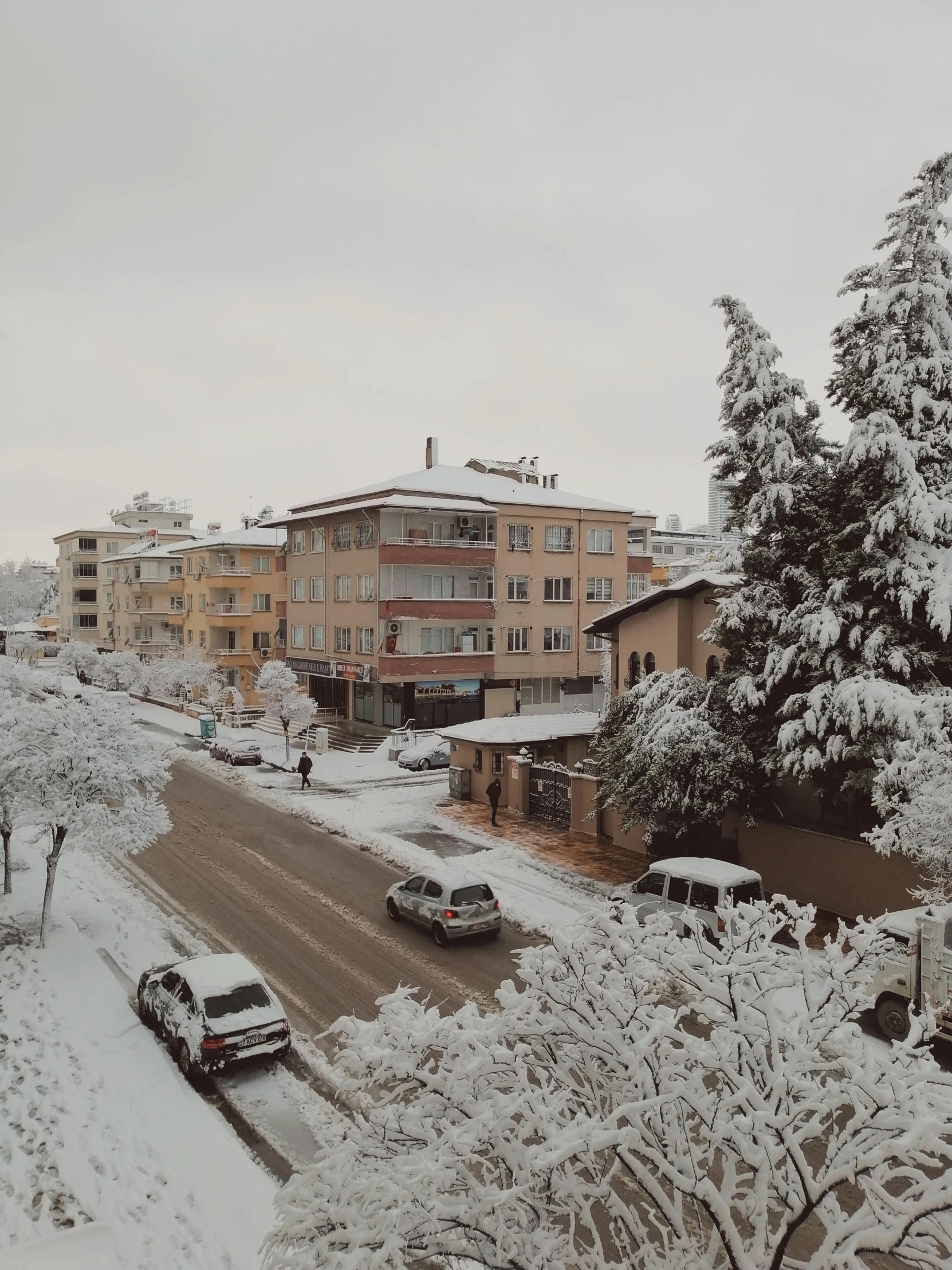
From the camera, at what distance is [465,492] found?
147 feet

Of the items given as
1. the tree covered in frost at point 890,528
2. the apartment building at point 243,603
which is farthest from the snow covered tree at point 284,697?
the tree covered in frost at point 890,528

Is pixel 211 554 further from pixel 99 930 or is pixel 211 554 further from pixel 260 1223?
pixel 260 1223

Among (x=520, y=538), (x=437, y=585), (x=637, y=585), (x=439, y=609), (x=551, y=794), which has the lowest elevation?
(x=551, y=794)

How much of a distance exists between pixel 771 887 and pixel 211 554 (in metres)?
48.6

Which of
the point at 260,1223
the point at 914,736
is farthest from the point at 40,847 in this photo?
the point at 914,736

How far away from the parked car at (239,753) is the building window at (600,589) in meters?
20.3

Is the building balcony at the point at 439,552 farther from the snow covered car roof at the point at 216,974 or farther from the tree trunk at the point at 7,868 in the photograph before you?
the snow covered car roof at the point at 216,974

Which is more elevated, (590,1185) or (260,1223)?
(590,1185)

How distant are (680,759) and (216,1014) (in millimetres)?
10990

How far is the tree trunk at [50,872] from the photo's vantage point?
53.8 feet

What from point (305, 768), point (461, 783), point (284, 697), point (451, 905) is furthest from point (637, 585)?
point (451, 905)

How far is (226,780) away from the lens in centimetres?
3516

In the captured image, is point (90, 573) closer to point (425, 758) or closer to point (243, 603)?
point (243, 603)

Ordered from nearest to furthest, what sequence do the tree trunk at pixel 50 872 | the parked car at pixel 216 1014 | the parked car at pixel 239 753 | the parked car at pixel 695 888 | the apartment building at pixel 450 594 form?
the parked car at pixel 216 1014
the parked car at pixel 695 888
the tree trunk at pixel 50 872
the parked car at pixel 239 753
the apartment building at pixel 450 594
